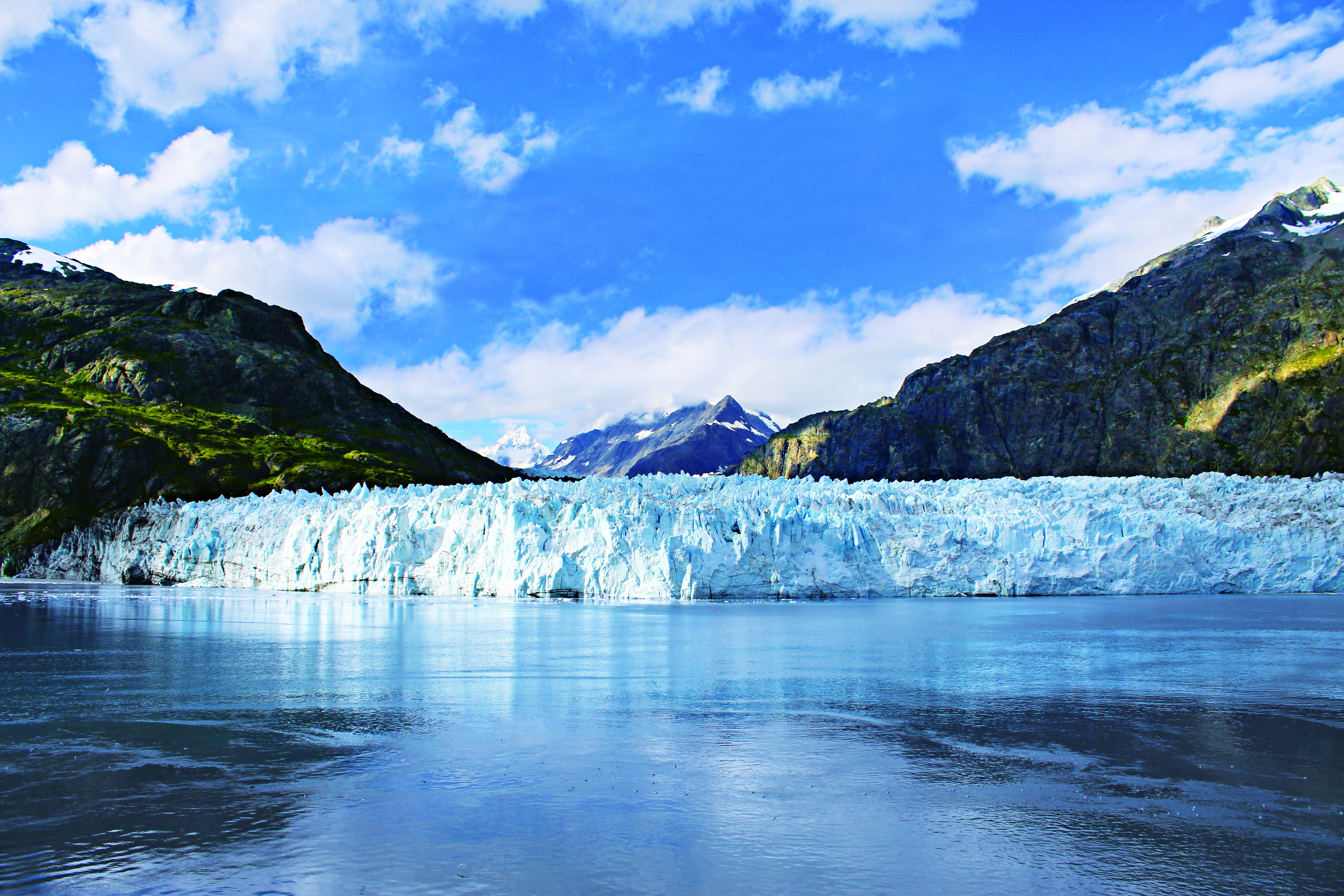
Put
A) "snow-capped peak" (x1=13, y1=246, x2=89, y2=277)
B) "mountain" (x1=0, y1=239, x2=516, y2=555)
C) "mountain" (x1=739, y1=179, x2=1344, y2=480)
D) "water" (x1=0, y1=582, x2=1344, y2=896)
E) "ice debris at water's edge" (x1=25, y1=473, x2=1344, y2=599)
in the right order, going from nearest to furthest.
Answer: "water" (x1=0, y1=582, x2=1344, y2=896) < "ice debris at water's edge" (x1=25, y1=473, x2=1344, y2=599) < "mountain" (x1=0, y1=239, x2=516, y2=555) < "mountain" (x1=739, y1=179, x2=1344, y2=480) < "snow-capped peak" (x1=13, y1=246, x2=89, y2=277)

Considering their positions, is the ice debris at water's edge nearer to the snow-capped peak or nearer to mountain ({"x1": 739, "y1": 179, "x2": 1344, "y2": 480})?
mountain ({"x1": 739, "y1": 179, "x2": 1344, "y2": 480})

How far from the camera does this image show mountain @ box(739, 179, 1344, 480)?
103 metres

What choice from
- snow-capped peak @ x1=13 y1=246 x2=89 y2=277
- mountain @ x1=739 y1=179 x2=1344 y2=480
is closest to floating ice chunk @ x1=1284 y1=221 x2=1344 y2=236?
mountain @ x1=739 y1=179 x2=1344 y2=480

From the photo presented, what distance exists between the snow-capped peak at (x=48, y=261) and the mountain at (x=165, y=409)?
12.4 inches

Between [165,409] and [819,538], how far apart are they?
3200 inches

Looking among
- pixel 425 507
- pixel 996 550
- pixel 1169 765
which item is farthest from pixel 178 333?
pixel 1169 765

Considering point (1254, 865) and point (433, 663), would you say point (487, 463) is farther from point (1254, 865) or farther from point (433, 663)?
point (1254, 865)

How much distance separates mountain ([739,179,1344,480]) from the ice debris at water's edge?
71264mm

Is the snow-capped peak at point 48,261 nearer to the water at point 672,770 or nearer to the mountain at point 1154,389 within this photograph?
the mountain at point 1154,389

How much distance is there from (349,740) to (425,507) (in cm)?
2603

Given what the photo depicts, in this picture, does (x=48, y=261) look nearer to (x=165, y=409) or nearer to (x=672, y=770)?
(x=165, y=409)

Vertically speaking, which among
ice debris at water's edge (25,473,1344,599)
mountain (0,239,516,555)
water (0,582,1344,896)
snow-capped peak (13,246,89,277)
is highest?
snow-capped peak (13,246,89,277)

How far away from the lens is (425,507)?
34500 millimetres

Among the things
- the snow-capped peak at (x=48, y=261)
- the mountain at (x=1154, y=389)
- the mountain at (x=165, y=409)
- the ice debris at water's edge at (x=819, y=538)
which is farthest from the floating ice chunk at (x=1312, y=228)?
the snow-capped peak at (x=48, y=261)
